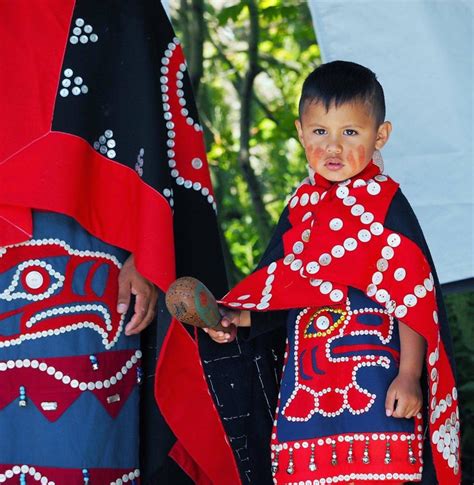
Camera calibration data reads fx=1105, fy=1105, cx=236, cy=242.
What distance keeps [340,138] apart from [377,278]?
0.31m

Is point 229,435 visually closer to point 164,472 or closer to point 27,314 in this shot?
point 164,472

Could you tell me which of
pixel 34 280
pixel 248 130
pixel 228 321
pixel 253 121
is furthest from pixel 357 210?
pixel 253 121

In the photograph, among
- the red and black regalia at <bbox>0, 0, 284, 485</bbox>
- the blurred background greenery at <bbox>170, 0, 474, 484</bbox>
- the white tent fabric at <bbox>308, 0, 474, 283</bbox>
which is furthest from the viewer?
the blurred background greenery at <bbox>170, 0, 474, 484</bbox>

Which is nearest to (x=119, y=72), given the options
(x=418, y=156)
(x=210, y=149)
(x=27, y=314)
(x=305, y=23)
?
(x=27, y=314)

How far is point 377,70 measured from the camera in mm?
3105

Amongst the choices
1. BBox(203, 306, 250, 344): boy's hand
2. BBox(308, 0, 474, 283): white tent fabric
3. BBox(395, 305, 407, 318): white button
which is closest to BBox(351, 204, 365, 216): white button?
BBox(395, 305, 407, 318): white button

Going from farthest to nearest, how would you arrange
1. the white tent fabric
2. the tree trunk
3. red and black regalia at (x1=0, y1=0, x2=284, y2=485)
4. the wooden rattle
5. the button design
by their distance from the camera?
the tree trunk < the white tent fabric < the button design < red and black regalia at (x1=0, y1=0, x2=284, y2=485) < the wooden rattle

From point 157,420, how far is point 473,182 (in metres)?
1.14

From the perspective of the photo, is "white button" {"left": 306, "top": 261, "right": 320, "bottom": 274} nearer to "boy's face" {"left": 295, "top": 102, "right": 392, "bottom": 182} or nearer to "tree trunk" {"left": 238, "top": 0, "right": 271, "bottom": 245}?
"boy's face" {"left": 295, "top": 102, "right": 392, "bottom": 182}

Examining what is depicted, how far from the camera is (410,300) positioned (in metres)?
2.24

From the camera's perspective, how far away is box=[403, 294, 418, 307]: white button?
7.34 ft

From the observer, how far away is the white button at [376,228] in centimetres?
229

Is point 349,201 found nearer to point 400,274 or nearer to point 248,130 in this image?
point 400,274

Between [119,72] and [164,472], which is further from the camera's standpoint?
[164,472]
